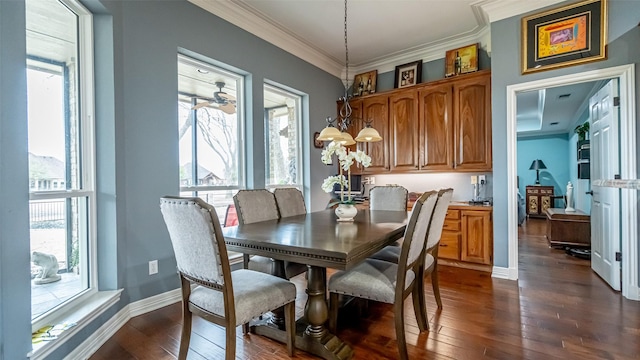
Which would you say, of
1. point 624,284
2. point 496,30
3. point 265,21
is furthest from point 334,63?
point 624,284

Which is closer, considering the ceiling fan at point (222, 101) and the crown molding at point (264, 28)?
the crown molding at point (264, 28)

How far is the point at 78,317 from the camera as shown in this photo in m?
1.84

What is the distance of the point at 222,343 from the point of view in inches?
78.6

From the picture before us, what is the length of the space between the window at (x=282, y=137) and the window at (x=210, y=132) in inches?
20.0

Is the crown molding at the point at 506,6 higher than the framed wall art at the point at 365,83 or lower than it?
→ higher

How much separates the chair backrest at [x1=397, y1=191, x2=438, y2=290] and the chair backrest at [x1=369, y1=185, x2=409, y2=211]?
132 centimetres

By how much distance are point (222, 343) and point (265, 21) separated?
3341 millimetres

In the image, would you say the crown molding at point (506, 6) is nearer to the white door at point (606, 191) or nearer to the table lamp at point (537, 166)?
the white door at point (606, 191)

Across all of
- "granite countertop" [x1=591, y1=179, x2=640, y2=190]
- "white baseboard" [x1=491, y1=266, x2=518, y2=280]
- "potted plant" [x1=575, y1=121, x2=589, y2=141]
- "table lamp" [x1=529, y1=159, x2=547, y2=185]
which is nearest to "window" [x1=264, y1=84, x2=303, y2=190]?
"white baseboard" [x1=491, y1=266, x2=518, y2=280]

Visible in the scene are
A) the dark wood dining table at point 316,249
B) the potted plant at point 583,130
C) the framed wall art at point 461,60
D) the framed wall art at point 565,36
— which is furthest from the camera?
the potted plant at point 583,130

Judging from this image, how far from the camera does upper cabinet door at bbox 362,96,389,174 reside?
4449 mm

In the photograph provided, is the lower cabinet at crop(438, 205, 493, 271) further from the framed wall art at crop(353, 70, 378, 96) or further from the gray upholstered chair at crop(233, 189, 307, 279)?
the framed wall art at crop(353, 70, 378, 96)

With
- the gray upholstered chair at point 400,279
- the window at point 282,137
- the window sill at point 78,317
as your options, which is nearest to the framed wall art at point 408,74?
the window at point 282,137

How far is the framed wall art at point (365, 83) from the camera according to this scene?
4.81m
